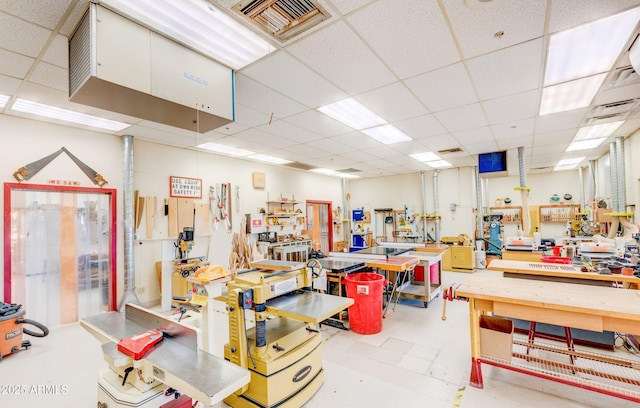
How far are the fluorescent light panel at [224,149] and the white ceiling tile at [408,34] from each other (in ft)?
12.7

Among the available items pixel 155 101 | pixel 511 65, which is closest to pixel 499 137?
pixel 511 65

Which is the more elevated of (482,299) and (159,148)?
(159,148)

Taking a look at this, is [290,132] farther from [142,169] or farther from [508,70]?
[508,70]

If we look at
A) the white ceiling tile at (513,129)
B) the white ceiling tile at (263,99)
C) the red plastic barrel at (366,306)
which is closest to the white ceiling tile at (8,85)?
the white ceiling tile at (263,99)

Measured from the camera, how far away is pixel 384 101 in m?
3.62

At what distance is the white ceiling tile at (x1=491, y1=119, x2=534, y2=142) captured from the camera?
14.7ft

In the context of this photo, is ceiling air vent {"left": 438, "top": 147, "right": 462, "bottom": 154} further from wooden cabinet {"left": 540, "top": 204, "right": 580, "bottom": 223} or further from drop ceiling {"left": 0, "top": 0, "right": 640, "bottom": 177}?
wooden cabinet {"left": 540, "top": 204, "right": 580, "bottom": 223}

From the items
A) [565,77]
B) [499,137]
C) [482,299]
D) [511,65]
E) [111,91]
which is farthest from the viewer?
[499,137]

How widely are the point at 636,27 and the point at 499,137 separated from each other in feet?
10.3

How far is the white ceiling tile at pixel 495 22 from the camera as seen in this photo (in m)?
2.00

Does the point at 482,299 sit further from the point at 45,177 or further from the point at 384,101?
the point at 45,177

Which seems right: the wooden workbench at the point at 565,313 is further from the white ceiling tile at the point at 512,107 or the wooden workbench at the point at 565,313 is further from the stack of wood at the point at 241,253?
the stack of wood at the point at 241,253

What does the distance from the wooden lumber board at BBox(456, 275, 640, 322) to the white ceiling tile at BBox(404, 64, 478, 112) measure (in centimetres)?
213

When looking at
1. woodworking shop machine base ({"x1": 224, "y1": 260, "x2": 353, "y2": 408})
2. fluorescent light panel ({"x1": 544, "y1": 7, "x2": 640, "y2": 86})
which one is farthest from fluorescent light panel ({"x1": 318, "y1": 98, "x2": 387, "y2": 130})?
woodworking shop machine base ({"x1": 224, "y1": 260, "x2": 353, "y2": 408})
